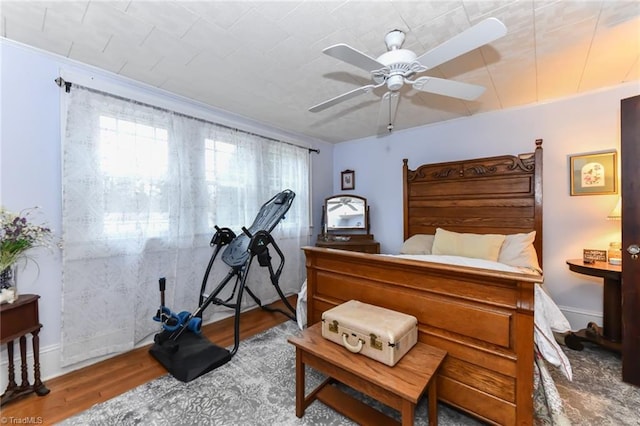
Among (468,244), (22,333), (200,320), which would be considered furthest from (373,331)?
(22,333)

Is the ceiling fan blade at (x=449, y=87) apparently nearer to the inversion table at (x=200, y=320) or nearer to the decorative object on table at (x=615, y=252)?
the inversion table at (x=200, y=320)

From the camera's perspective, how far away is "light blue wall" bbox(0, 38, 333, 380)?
1911 millimetres

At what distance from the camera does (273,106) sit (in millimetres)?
3045

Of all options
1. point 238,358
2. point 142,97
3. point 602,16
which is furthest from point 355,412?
point 142,97

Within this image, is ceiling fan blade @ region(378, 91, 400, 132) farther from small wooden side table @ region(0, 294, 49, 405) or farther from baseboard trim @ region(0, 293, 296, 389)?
baseboard trim @ region(0, 293, 296, 389)

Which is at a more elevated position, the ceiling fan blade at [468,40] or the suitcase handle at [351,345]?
the ceiling fan blade at [468,40]

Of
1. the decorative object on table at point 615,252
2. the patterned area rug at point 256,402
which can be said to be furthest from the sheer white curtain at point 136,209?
the decorative object on table at point 615,252

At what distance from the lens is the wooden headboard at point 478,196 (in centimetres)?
290

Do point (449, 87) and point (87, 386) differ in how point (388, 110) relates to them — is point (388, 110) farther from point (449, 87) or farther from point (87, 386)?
point (87, 386)

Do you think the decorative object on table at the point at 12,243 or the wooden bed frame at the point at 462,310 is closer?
the wooden bed frame at the point at 462,310

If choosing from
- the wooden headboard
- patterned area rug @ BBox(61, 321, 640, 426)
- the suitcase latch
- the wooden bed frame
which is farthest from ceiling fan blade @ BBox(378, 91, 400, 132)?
patterned area rug @ BBox(61, 321, 640, 426)

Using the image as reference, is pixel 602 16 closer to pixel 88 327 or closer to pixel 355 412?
pixel 355 412

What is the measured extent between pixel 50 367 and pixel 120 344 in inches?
17.3

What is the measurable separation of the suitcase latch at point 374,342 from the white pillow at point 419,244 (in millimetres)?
1994
